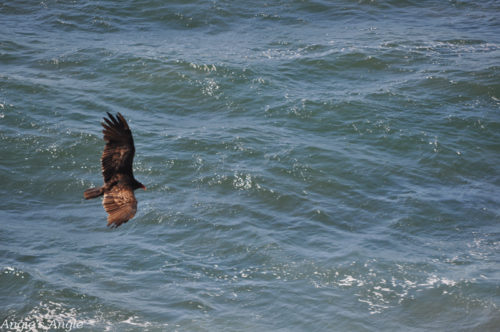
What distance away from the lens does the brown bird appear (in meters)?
8.62

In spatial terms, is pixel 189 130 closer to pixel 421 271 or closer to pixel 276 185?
pixel 276 185

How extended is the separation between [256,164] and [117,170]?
6466 millimetres

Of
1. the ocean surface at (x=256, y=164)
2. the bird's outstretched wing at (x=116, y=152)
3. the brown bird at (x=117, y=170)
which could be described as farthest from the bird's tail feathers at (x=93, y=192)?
the ocean surface at (x=256, y=164)

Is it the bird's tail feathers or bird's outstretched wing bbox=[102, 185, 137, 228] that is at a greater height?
the bird's tail feathers

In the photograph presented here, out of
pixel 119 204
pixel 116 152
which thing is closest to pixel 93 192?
pixel 119 204

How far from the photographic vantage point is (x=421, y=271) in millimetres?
12203

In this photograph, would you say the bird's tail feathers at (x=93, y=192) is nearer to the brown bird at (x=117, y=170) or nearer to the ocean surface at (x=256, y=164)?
the brown bird at (x=117, y=170)

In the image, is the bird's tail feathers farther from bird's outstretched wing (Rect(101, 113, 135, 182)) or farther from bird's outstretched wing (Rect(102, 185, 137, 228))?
bird's outstretched wing (Rect(101, 113, 135, 182))

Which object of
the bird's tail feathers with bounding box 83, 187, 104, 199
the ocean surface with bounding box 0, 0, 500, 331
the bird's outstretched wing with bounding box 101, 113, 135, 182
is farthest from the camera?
the ocean surface with bounding box 0, 0, 500, 331

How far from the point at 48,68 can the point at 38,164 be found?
4510mm

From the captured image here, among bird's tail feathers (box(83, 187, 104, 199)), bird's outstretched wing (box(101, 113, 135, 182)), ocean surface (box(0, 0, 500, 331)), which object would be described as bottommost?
ocean surface (box(0, 0, 500, 331))

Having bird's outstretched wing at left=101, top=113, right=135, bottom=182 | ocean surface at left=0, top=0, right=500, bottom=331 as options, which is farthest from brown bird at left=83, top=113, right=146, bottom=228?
ocean surface at left=0, top=0, right=500, bottom=331

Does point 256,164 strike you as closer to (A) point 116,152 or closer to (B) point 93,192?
(A) point 116,152

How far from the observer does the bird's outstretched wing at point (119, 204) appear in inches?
323
